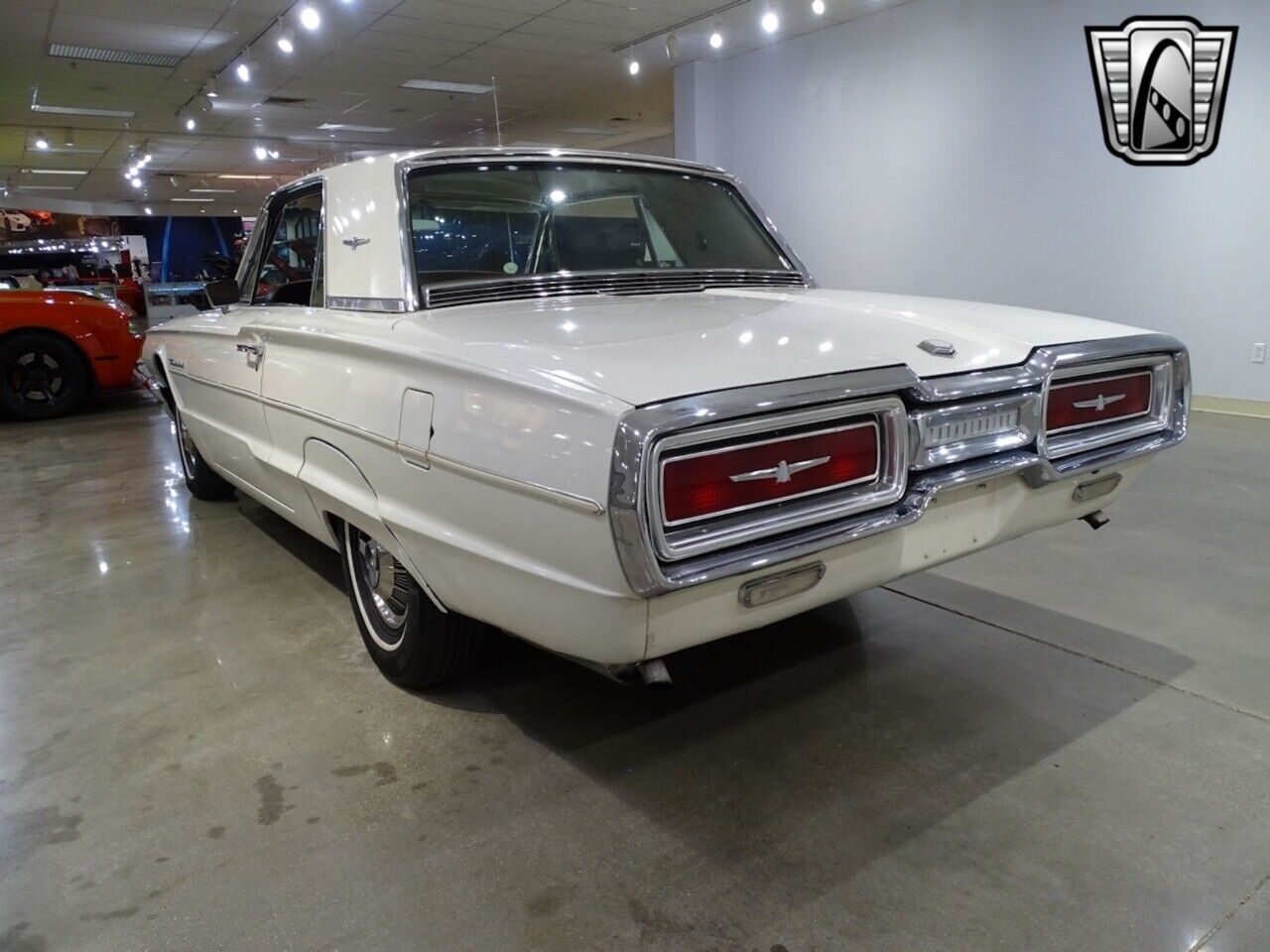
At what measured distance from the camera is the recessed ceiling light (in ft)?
34.8

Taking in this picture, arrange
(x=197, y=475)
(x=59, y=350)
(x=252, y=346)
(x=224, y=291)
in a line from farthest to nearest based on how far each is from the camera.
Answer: (x=59, y=350) → (x=197, y=475) → (x=224, y=291) → (x=252, y=346)

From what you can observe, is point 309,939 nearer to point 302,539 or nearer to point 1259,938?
point 1259,938

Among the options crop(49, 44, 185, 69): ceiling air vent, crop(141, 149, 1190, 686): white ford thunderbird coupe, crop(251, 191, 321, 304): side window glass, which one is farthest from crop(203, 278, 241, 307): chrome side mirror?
crop(49, 44, 185, 69): ceiling air vent

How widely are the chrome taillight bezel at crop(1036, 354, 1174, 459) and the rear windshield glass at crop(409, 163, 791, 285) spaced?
1.16 m

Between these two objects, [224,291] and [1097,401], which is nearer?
[1097,401]

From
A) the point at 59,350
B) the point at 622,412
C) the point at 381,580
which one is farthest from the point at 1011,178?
the point at 59,350

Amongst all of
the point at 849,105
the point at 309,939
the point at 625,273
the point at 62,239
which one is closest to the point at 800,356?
the point at 625,273

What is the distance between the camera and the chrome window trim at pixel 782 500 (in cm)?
142

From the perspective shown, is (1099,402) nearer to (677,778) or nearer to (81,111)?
(677,778)

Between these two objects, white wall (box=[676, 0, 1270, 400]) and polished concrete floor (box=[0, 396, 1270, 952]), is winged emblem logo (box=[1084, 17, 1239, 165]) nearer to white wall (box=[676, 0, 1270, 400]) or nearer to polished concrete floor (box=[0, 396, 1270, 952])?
white wall (box=[676, 0, 1270, 400])

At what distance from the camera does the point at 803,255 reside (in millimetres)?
8734

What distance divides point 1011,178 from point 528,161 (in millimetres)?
5598

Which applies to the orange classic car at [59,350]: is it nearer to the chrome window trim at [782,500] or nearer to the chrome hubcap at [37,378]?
the chrome hubcap at [37,378]

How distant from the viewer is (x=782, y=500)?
1.58 metres
